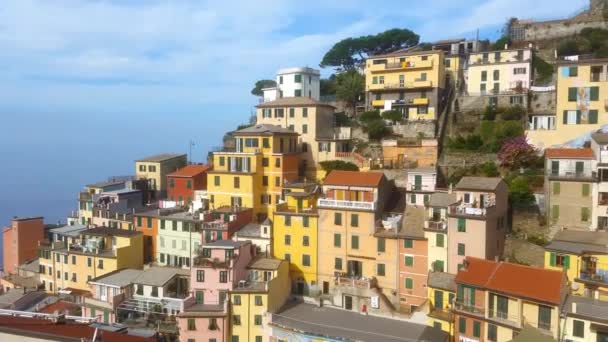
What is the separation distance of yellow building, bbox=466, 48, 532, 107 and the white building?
73.4 ft

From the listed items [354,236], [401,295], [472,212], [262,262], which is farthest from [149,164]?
[472,212]

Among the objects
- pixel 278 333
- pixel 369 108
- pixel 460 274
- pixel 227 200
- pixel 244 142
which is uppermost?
pixel 369 108

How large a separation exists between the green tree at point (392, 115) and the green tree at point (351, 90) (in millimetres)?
8358

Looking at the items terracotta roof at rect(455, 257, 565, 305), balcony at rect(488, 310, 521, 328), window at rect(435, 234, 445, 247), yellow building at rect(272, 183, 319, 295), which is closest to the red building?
yellow building at rect(272, 183, 319, 295)

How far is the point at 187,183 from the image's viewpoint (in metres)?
51.9

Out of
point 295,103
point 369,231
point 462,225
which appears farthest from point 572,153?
point 295,103

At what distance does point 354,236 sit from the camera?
4019cm

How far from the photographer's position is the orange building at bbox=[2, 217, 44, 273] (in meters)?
53.4

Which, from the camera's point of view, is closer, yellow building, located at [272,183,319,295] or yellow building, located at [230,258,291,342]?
yellow building, located at [230,258,291,342]

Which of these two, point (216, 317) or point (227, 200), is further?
point (227, 200)

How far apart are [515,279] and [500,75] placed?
34770 mm

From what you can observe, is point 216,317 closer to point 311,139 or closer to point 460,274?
point 460,274

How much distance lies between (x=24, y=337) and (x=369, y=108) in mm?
46334

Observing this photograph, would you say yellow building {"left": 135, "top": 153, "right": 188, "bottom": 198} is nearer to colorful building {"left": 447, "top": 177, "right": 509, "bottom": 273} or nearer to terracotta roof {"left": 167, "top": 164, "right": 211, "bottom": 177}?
terracotta roof {"left": 167, "top": 164, "right": 211, "bottom": 177}
